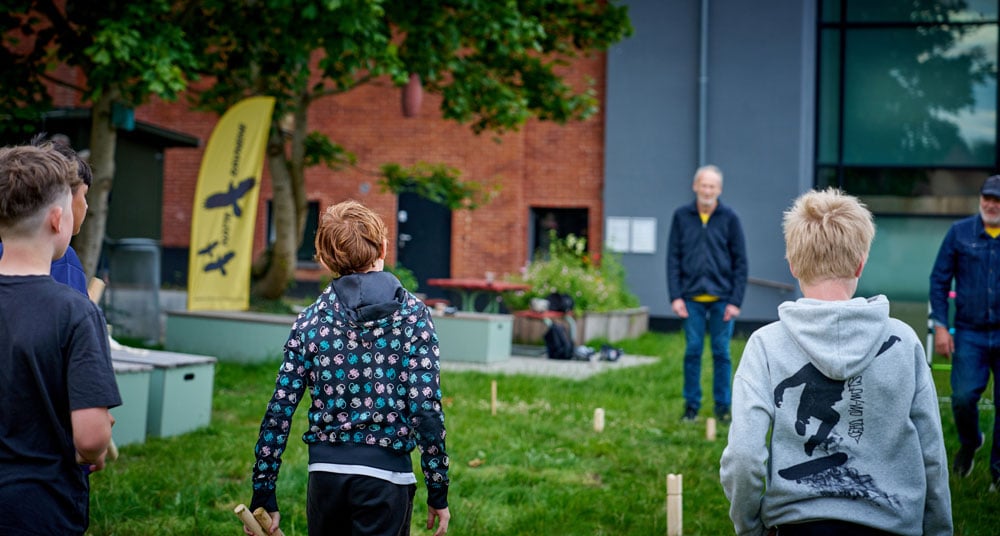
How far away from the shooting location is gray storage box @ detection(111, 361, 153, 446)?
644cm

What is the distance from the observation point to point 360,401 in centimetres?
297

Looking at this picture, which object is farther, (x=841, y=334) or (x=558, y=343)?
(x=558, y=343)

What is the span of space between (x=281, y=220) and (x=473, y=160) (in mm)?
6877

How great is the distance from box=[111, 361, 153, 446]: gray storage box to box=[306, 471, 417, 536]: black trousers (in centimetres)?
379

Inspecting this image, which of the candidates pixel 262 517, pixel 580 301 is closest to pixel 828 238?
pixel 262 517

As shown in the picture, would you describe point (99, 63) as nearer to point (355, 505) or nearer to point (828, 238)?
point (355, 505)

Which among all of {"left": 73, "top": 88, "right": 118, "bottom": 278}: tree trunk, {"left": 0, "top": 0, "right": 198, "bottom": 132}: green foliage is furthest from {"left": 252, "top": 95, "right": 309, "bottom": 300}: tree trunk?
{"left": 73, "top": 88, "right": 118, "bottom": 278}: tree trunk

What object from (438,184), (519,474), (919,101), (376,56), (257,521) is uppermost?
(919,101)

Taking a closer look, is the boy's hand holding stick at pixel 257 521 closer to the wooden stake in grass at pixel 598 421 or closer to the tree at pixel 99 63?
the wooden stake in grass at pixel 598 421

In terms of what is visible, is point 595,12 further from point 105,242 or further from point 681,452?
point 681,452

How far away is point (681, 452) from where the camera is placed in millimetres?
6586

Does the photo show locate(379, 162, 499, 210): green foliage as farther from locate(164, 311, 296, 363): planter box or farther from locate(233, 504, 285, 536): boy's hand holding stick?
locate(233, 504, 285, 536): boy's hand holding stick

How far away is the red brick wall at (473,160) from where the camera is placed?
61.9ft

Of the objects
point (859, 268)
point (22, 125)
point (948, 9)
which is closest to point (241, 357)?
point (22, 125)
